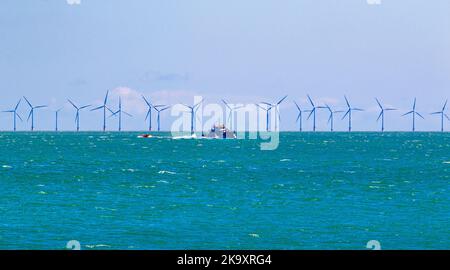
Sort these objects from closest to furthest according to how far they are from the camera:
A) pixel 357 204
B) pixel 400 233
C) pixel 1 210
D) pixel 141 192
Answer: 1. pixel 400 233
2. pixel 1 210
3. pixel 357 204
4. pixel 141 192

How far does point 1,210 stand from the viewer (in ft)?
218

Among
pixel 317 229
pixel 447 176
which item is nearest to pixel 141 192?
pixel 317 229
